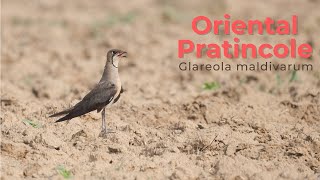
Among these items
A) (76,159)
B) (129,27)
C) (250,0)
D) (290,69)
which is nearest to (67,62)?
(129,27)

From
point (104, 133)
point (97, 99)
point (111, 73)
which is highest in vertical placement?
point (111, 73)

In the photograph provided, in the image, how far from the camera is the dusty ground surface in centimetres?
635

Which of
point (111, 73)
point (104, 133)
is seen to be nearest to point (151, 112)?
point (111, 73)

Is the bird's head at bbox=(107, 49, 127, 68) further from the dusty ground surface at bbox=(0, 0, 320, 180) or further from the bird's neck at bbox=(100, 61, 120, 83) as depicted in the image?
the dusty ground surface at bbox=(0, 0, 320, 180)

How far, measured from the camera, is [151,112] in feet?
26.0

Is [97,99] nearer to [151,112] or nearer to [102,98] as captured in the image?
[102,98]

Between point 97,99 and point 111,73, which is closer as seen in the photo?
point 97,99

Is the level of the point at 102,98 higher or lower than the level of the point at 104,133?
higher

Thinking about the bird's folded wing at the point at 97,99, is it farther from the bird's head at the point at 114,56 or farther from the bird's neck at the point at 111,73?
the bird's head at the point at 114,56

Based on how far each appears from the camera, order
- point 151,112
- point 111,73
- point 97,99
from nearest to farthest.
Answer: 1. point 97,99
2. point 111,73
3. point 151,112

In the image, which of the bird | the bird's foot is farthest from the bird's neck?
the bird's foot

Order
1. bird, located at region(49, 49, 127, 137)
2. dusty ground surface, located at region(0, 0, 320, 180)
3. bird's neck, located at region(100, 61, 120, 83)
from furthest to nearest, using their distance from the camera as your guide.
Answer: bird's neck, located at region(100, 61, 120, 83)
bird, located at region(49, 49, 127, 137)
dusty ground surface, located at region(0, 0, 320, 180)

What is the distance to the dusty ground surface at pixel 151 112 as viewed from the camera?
635cm

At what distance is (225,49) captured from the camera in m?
11.6
